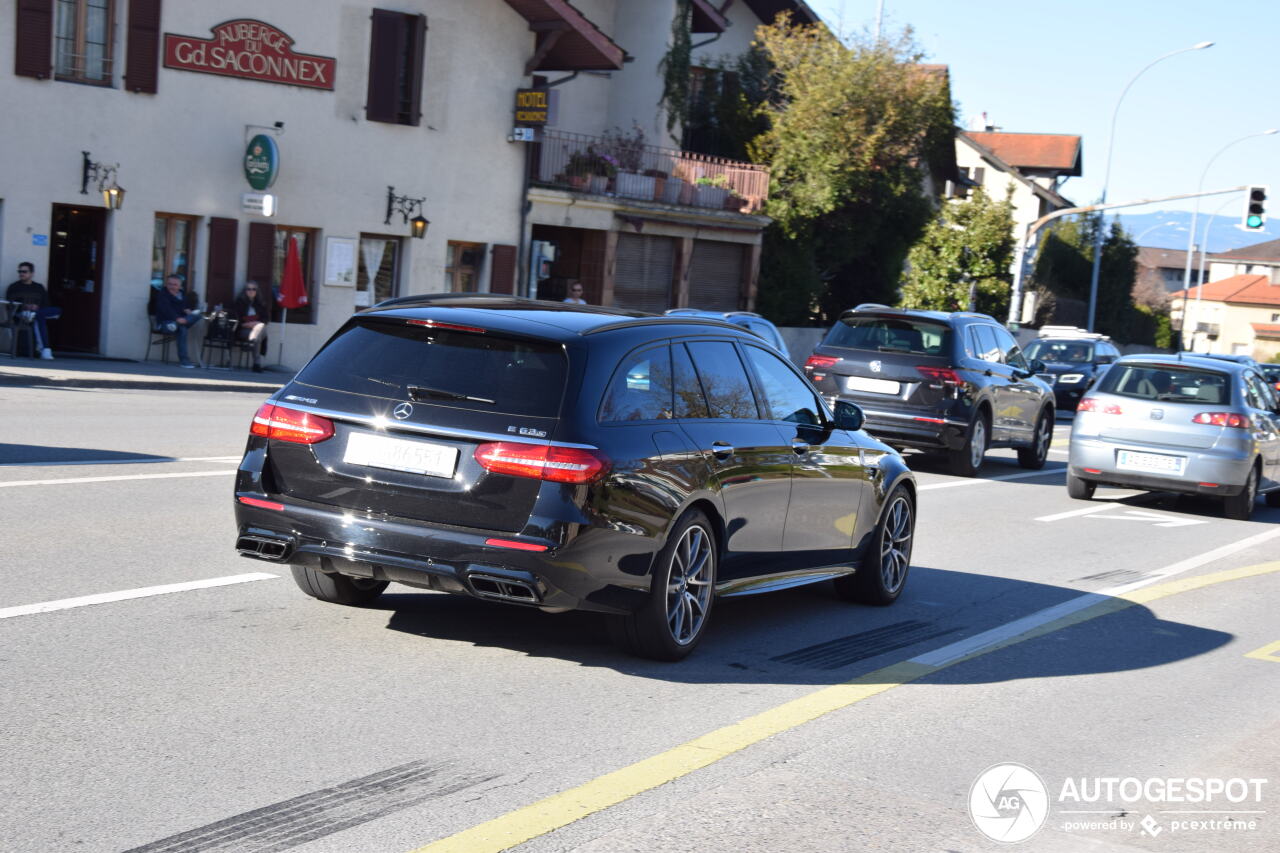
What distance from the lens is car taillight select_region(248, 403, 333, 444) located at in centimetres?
673

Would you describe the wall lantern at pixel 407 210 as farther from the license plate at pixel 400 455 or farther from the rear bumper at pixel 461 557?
the license plate at pixel 400 455

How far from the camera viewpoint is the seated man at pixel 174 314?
26359 millimetres

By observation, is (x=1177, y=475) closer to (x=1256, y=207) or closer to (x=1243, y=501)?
(x=1243, y=501)

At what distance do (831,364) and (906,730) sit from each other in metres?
12.1

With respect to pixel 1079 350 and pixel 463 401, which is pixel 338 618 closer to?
pixel 463 401

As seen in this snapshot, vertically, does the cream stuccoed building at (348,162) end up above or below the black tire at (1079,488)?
above

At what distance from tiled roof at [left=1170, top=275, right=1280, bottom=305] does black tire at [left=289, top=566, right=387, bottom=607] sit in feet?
419

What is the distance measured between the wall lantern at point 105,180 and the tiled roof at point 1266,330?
11752cm

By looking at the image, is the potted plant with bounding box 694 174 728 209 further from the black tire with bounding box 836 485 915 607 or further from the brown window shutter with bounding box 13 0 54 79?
the black tire with bounding box 836 485 915 607

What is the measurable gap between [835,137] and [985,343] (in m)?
21.3

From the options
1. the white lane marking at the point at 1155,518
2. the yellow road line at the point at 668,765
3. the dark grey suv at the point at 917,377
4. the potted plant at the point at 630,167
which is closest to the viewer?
the yellow road line at the point at 668,765

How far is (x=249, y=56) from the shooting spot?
27688 millimetres

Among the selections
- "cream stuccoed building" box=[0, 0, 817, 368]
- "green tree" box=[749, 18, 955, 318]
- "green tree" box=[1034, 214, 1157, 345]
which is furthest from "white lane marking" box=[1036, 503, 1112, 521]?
"green tree" box=[1034, 214, 1157, 345]

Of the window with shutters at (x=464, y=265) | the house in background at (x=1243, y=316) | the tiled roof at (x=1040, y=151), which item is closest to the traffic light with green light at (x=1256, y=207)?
the window with shutters at (x=464, y=265)
